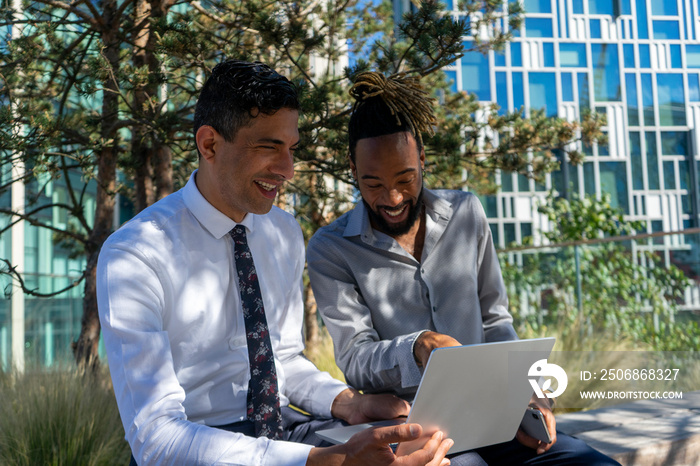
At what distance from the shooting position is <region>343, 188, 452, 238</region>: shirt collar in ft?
7.54

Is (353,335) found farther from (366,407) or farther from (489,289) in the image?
(489,289)

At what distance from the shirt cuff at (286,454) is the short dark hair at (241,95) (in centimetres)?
82

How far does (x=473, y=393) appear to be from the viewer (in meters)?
1.59

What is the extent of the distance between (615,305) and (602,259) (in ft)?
1.57

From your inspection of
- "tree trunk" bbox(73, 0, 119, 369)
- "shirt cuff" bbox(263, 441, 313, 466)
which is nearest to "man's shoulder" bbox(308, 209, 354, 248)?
"shirt cuff" bbox(263, 441, 313, 466)

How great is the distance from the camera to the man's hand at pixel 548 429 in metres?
1.92

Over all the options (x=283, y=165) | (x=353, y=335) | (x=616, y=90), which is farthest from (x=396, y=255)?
(x=616, y=90)

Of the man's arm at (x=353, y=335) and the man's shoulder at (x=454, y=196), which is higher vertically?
the man's shoulder at (x=454, y=196)

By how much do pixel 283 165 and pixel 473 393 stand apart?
2.56ft

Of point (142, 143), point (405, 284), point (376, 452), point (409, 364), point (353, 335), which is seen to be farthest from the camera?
point (142, 143)

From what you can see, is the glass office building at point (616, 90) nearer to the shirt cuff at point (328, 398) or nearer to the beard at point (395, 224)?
the beard at point (395, 224)

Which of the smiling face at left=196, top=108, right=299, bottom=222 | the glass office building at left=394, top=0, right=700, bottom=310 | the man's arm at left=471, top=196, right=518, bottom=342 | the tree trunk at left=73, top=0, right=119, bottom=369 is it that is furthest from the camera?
the glass office building at left=394, top=0, right=700, bottom=310

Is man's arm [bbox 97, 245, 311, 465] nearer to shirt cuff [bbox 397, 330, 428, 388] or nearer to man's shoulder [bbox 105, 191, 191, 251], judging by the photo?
man's shoulder [bbox 105, 191, 191, 251]

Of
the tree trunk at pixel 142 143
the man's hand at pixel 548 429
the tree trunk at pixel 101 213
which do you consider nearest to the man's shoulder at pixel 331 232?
the man's hand at pixel 548 429
